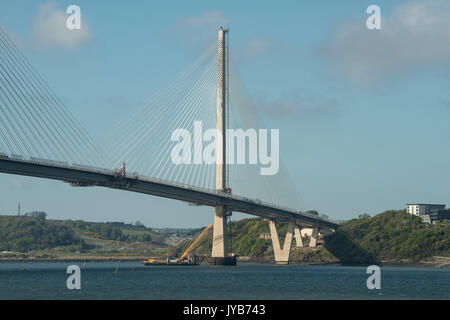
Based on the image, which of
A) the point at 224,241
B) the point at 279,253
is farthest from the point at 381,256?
the point at 224,241

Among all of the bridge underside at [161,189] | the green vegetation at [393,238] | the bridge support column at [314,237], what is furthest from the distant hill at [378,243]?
the bridge underside at [161,189]

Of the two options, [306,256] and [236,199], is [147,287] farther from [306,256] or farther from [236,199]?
[306,256]

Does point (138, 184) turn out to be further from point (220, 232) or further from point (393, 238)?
point (393, 238)

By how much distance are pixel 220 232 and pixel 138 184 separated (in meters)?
22.8

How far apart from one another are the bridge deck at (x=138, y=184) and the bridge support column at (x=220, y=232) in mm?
1773

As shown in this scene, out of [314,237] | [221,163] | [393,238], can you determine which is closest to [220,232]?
[221,163]

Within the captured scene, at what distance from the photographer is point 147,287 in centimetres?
6875

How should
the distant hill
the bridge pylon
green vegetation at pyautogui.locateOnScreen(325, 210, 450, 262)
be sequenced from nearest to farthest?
the bridge pylon → green vegetation at pyautogui.locateOnScreen(325, 210, 450, 262) → the distant hill

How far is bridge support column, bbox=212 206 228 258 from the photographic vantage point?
119 metres

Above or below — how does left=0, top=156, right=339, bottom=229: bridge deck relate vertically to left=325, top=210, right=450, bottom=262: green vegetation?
above

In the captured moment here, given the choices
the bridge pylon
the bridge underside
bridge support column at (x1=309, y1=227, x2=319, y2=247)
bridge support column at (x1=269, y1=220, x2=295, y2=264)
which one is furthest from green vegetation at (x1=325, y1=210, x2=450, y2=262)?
the bridge pylon

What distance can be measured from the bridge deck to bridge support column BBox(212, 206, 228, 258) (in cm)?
177

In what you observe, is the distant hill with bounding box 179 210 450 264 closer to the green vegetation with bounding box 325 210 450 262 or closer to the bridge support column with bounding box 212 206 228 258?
the green vegetation with bounding box 325 210 450 262

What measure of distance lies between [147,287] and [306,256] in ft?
345
